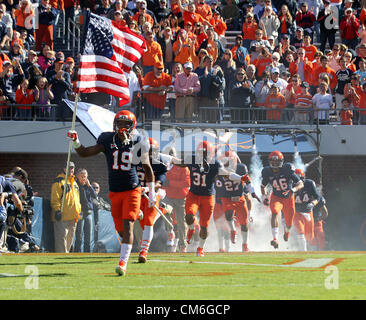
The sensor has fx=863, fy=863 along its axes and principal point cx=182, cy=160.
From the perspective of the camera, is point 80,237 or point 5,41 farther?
point 5,41

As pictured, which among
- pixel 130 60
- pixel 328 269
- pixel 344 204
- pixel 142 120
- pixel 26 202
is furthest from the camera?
pixel 344 204

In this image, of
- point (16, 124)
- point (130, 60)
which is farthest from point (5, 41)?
point (130, 60)

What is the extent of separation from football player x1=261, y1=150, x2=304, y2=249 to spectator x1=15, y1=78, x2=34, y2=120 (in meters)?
5.63

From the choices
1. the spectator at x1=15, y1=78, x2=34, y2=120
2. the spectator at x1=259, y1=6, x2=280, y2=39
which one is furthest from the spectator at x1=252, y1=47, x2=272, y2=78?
the spectator at x1=15, y1=78, x2=34, y2=120

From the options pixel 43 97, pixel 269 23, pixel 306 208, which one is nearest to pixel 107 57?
pixel 43 97

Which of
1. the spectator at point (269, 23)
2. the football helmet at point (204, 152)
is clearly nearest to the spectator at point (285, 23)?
the spectator at point (269, 23)

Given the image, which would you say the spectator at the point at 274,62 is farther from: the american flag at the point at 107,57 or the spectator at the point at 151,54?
the american flag at the point at 107,57

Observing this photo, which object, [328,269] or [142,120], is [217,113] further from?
[328,269]

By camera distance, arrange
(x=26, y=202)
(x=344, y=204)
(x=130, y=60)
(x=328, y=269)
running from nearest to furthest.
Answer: (x=328, y=269) < (x=130, y=60) < (x=26, y=202) < (x=344, y=204)

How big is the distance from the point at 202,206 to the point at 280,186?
4273 mm

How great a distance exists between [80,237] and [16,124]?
3.60m
